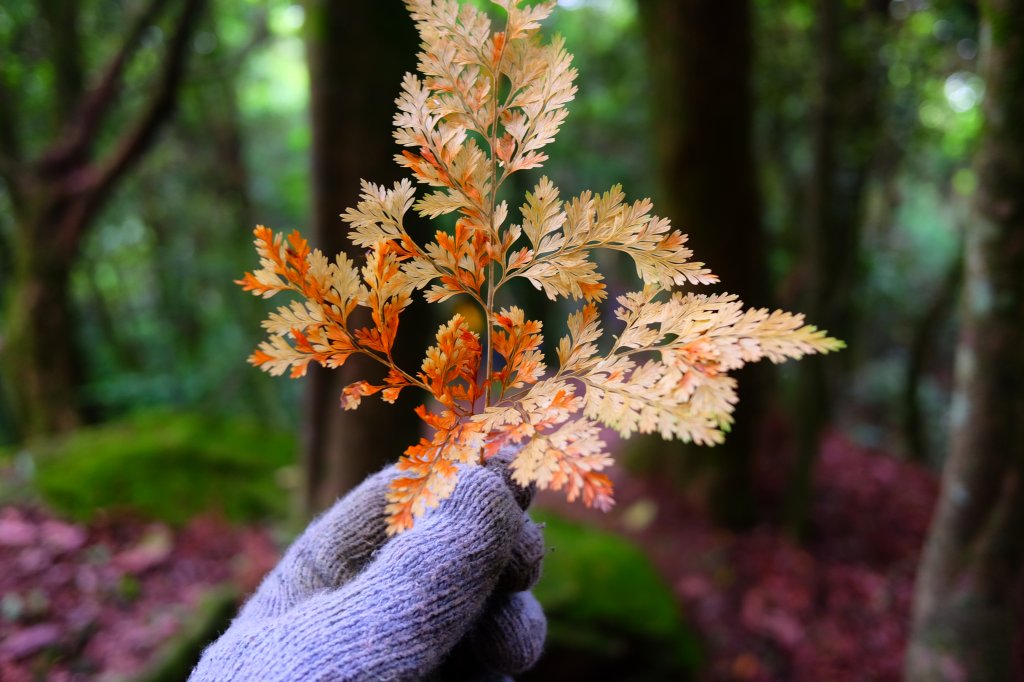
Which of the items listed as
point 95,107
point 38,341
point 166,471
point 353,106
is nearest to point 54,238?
point 38,341

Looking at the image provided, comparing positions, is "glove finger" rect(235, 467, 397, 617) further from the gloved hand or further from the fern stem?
the fern stem

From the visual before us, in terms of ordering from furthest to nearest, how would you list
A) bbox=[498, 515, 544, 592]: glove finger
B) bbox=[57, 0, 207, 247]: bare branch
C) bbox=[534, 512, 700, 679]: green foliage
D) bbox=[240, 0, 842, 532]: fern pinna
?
bbox=[57, 0, 207, 247]: bare branch → bbox=[534, 512, 700, 679]: green foliage → bbox=[498, 515, 544, 592]: glove finger → bbox=[240, 0, 842, 532]: fern pinna

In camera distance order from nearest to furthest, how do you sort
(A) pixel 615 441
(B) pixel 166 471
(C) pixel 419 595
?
1. (C) pixel 419 595
2. (B) pixel 166 471
3. (A) pixel 615 441

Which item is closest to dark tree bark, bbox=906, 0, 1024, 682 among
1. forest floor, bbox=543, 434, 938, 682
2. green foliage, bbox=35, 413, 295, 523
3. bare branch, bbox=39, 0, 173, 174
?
forest floor, bbox=543, 434, 938, 682

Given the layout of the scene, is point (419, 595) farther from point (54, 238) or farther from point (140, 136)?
point (54, 238)

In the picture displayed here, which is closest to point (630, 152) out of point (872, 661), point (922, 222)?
point (872, 661)

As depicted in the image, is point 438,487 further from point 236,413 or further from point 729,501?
point 236,413
